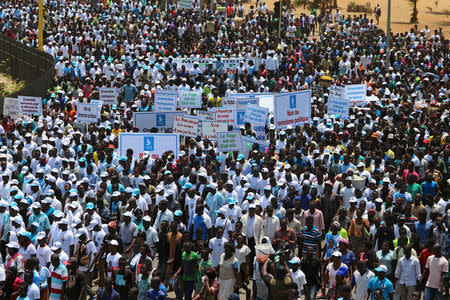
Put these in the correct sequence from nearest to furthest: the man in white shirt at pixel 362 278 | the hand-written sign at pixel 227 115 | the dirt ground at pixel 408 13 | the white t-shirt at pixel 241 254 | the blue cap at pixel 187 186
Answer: the man in white shirt at pixel 362 278 < the white t-shirt at pixel 241 254 < the blue cap at pixel 187 186 < the hand-written sign at pixel 227 115 < the dirt ground at pixel 408 13

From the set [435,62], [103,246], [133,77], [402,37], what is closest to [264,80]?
[133,77]

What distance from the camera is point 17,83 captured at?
2995 centimetres

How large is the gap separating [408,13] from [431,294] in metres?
44.9

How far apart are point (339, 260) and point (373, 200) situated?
2.70 m

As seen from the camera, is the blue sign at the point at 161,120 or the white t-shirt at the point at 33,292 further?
the blue sign at the point at 161,120

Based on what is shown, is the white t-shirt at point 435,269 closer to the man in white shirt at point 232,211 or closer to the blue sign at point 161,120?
the man in white shirt at point 232,211

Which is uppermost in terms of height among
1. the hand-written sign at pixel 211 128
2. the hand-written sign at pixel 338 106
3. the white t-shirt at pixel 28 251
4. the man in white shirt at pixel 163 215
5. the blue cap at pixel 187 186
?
the hand-written sign at pixel 338 106

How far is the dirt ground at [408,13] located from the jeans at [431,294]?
36.1 m

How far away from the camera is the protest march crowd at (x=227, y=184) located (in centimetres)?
1271

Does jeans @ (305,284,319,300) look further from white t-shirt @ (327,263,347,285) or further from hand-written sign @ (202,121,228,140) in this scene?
hand-written sign @ (202,121,228,140)

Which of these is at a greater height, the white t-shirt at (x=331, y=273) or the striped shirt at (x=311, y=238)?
the striped shirt at (x=311, y=238)

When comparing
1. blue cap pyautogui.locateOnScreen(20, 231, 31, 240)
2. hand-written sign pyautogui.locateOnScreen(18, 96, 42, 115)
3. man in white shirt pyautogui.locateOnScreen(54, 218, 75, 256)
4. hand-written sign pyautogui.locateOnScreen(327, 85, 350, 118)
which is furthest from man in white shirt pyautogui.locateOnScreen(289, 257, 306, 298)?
hand-written sign pyautogui.locateOnScreen(18, 96, 42, 115)

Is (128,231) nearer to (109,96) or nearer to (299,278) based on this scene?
(299,278)

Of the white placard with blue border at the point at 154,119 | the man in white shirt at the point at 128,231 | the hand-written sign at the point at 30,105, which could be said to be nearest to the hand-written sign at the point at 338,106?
the white placard with blue border at the point at 154,119
